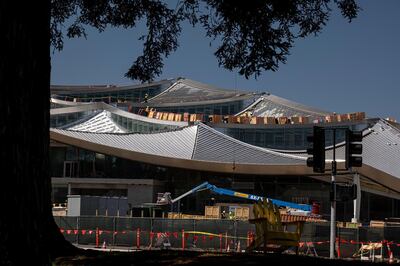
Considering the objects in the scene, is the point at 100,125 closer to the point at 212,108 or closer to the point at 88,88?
the point at 212,108

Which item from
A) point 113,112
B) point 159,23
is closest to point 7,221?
point 159,23

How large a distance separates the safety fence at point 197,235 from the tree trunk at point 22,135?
19.3 meters

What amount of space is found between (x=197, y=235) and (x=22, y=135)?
72.0ft

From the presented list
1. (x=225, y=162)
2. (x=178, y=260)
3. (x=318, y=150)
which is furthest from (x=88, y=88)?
(x=178, y=260)

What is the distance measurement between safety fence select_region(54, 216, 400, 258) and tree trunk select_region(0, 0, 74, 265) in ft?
63.2

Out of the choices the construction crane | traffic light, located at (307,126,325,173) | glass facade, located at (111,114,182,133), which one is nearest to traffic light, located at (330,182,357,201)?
traffic light, located at (307,126,325,173)

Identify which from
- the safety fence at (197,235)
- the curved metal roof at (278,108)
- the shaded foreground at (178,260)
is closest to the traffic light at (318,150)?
the safety fence at (197,235)

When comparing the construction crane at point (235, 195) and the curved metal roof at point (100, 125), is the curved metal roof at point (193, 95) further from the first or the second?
the construction crane at point (235, 195)

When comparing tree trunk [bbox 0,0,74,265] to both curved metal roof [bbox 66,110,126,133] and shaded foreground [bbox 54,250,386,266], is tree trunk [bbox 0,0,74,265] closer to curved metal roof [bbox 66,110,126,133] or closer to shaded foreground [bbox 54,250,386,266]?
shaded foreground [bbox 54,250,386,266]

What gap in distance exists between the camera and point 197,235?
27.7 meters

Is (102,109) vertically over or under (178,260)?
over

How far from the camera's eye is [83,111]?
83250 mm

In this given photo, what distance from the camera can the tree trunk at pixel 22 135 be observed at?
593 centimetres

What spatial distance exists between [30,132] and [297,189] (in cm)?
5743
